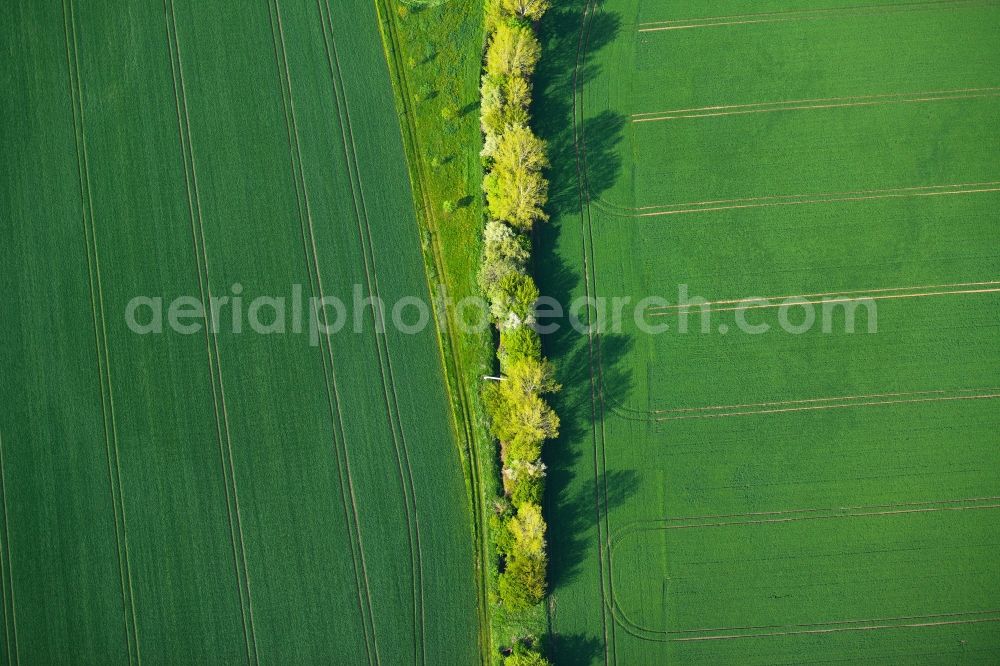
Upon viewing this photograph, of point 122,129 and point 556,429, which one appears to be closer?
point 556,429

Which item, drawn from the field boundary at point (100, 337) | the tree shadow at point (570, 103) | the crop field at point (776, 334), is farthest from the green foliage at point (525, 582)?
the field boundary at point (100, 337)

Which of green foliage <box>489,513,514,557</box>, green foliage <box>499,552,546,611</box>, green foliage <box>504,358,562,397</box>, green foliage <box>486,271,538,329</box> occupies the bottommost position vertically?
green foliage <box>499,552,546,611</box>

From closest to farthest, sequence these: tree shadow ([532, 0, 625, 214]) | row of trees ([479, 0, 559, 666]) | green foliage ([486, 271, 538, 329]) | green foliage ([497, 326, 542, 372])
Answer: row of trees ([479, 0, 559, 666]) < green foliage ([497, 326, 542, 372]) < green foliage ([486, 271, 538, 329]) < tree shadow ([532, 0, 625, 214])

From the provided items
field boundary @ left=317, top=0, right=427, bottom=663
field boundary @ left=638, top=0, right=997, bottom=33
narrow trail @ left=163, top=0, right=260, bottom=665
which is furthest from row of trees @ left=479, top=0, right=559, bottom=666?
narrow trail @ left=163, top=0, right=260, bottom=665

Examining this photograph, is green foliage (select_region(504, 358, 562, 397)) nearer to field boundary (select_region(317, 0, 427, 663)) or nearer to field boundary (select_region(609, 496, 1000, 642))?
field boundary (select_region(317, 0, 427, 663))

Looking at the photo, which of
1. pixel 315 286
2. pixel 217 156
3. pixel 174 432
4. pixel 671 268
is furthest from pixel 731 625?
pixel 217 156

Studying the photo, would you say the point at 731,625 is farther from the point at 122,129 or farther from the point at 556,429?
the point at 122,129

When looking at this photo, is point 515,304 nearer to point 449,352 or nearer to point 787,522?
point 449,352
